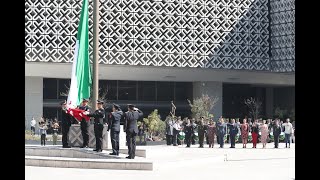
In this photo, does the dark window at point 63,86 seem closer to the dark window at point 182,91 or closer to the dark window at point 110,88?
the dark window at point 110,88

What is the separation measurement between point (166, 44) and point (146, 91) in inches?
389

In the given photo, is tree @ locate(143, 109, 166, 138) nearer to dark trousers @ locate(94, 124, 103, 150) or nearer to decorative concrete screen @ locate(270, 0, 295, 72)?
decorative concrete screen @ locate(270, 0, 295, 72)

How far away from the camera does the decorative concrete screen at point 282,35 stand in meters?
55.8

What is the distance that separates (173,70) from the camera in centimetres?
5497

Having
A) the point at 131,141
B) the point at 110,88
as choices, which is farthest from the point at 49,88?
the point at 131,141

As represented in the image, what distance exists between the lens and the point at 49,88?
5919 cm

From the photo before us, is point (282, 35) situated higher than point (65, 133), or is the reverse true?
point (282, 35)

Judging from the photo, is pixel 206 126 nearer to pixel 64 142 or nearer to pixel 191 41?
pixel 64 142

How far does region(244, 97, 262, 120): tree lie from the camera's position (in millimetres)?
62206

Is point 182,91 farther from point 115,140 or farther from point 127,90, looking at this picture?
point 115,140

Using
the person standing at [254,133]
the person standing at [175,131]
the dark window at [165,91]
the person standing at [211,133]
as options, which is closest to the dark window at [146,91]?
the dark window at [165,91]

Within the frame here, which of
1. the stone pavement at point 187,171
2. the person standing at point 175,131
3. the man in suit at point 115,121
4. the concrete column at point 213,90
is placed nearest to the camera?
the stone pavement at point 187,171

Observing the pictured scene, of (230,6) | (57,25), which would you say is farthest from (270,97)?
(57,25)
